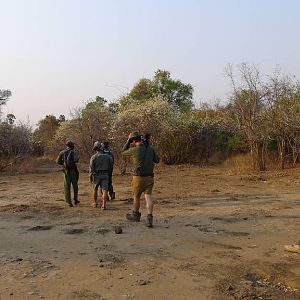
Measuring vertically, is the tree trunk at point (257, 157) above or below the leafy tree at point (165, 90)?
below

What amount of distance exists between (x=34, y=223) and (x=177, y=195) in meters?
5.15

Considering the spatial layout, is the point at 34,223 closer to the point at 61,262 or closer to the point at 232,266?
the point at 61,262

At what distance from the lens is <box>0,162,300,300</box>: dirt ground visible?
5293 mm

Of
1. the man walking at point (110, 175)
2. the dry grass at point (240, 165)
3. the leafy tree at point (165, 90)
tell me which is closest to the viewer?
the man walking at point (110, 175)

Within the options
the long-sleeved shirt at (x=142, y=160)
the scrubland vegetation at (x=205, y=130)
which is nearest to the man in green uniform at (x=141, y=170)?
the long-sleeved shirt at (x=142, y=160)

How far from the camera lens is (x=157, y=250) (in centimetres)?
696

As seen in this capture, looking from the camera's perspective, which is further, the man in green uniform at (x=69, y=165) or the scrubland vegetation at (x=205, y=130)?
the scrubland vegetation at (x=205, y=130)

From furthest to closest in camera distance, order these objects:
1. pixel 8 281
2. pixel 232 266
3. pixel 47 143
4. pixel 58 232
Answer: pixel 47 143 → pixel 58 232 → pixel 232 266 → pixel 8 281

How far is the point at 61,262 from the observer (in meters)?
6.36

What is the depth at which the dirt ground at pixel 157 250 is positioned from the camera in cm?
529

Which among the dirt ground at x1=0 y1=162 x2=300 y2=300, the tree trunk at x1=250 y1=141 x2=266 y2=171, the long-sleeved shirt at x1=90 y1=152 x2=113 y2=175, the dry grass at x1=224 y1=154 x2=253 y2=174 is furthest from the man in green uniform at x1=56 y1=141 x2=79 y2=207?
the tree trunk at x1=250 y1=141 x2=266 y2=171

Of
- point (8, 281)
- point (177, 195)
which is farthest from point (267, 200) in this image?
point (8, 281)

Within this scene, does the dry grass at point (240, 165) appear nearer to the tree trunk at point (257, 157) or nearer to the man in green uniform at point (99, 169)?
the tree trunk at point (257, 157)

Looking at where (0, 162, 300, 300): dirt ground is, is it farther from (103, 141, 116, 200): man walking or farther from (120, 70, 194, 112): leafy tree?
(120, 70, 194, 112): leafy tree
